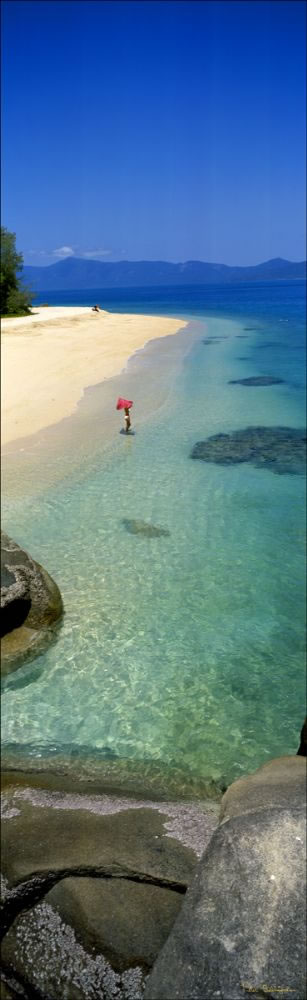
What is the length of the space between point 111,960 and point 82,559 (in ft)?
28.6

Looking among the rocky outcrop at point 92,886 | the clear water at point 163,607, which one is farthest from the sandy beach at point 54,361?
the rocky outcrop at point 92,886

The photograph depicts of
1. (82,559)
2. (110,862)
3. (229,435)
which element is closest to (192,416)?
(229,435)

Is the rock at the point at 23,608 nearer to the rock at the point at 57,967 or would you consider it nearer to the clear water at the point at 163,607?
the clear water at the point at 163,607

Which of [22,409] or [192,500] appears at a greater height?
[22,409]

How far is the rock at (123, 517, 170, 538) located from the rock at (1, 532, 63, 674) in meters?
3.68

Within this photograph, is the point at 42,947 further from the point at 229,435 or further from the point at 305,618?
the point at 229,435

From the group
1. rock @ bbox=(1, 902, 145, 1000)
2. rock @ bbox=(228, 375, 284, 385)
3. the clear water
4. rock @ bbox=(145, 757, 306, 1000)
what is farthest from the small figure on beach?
rock @ bbox=(1, 902, 145, 1000)

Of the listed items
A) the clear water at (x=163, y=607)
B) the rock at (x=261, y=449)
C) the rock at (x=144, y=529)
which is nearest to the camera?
the clear water at (x=163, y=607)

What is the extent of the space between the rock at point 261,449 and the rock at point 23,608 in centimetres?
940

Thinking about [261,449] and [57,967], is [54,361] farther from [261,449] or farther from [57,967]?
[57,967]

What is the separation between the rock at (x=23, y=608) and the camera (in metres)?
9.54

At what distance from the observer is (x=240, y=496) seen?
15914mm

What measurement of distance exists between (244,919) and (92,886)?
1410 millimetres

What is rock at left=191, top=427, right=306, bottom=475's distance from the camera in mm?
18516
